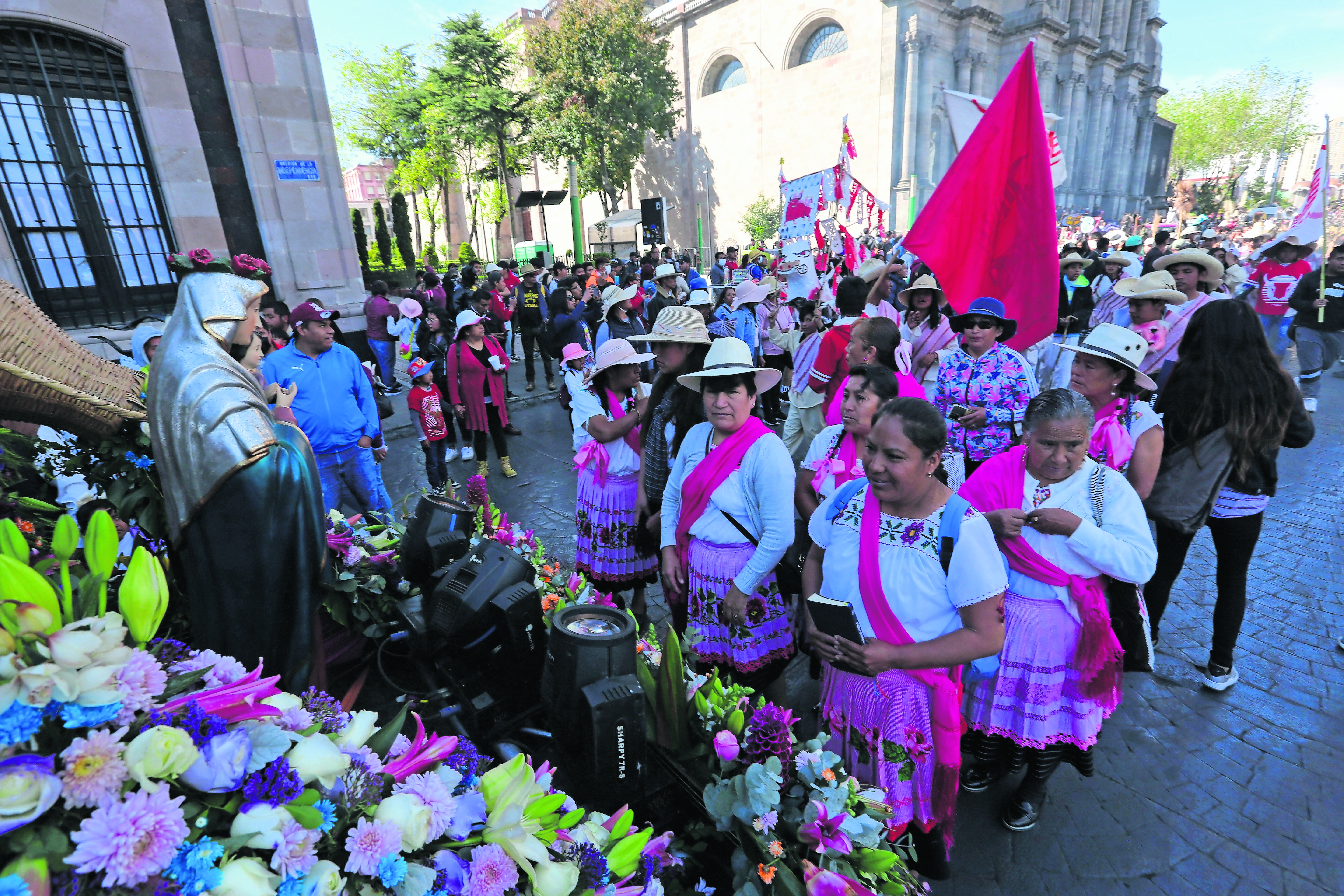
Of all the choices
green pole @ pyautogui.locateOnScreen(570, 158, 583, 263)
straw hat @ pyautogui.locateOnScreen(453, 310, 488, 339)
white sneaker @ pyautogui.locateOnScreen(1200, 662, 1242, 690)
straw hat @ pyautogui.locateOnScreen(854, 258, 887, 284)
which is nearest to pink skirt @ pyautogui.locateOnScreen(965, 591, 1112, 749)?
white sneaker @ pyautogui.locateOnScreen(1200, 662, 1242, 690)

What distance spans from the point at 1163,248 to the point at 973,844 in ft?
46.8

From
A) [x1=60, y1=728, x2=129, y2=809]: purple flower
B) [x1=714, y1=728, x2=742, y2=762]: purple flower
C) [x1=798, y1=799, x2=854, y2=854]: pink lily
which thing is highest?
[x1=60, y1=728, x2=129, y2=809]: purple flower

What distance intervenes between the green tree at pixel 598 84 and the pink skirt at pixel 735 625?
3013 cm

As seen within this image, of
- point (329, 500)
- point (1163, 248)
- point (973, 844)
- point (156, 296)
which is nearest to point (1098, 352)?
point (973, 844)

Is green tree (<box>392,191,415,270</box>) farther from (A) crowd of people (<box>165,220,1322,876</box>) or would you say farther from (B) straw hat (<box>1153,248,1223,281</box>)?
(B) straw hat (<box>1153,248,1223,281</box>)

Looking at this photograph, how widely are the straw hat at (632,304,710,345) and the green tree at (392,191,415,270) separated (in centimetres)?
2801

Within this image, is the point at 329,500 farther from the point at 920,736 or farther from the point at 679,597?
the point at 920,736

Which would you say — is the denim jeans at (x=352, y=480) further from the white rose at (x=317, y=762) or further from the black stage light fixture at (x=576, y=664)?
the white rose at (x=317, y=762)

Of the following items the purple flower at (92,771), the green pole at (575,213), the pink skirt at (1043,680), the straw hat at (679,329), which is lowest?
the pink skirt at (1043,680)

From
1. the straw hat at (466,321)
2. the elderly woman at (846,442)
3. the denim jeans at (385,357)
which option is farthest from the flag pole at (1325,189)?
the denim jeans at (385,357)

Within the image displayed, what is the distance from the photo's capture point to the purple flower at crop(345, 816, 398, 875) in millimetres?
1147

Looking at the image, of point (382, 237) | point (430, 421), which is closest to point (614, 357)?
point (430, 421)

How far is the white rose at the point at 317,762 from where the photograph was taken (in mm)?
1192

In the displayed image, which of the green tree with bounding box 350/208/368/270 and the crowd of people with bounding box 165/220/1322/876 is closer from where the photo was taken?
the crowd of people with bounding box 165/220/1322/876
